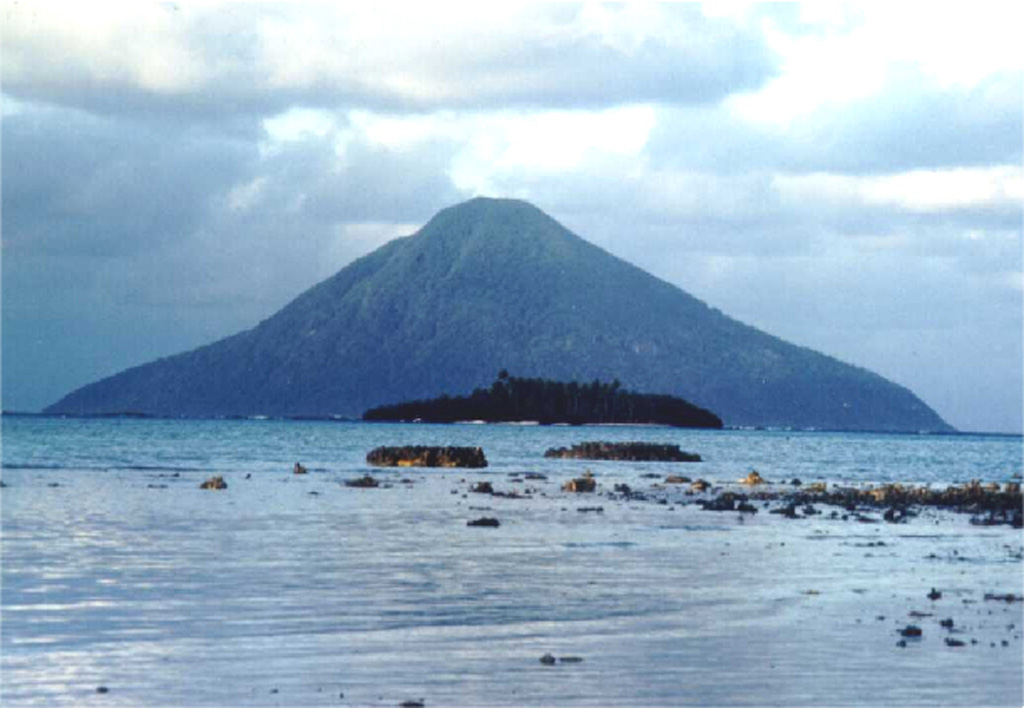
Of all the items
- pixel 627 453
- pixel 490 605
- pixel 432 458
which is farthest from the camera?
pixel 627 453

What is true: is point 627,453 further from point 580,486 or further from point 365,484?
point 365,484

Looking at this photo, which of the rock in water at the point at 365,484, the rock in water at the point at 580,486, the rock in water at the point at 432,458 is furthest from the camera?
the rock in water at the point at 432,458

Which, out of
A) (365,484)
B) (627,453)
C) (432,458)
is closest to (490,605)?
(365,484)

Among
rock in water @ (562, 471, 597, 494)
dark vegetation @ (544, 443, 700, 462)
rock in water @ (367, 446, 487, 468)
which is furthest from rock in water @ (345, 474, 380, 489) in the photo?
dark vegetation @ (544, 443, 700, 462)

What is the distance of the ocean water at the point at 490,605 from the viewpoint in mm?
22984

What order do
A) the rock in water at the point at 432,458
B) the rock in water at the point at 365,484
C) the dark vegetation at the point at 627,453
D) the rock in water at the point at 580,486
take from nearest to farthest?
the rock in water at the point at 580,486
the rock in water at the point at 365,484
the rock in water at the point at 432,458
the dark vegetation at the point at 627,453

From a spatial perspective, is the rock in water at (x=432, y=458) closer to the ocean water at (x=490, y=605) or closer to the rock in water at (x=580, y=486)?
the rock in water at (x=580, y=486)

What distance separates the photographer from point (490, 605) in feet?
104

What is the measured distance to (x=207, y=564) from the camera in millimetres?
38812

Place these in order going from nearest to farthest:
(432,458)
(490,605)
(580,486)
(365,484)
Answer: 1. (490,605)
2. (580,486)
3. (365,484)
4. (432,458)

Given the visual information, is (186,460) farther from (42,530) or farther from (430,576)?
(430,576)

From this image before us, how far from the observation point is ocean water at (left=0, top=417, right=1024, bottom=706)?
2298 cm

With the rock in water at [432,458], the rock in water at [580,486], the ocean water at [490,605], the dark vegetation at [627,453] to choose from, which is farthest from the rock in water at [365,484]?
the dark vegetation at [627,453]

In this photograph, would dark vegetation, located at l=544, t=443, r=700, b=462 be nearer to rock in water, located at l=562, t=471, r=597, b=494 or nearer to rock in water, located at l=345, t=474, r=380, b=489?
rock in water, located at l=562, t=471, r=597, b=494
